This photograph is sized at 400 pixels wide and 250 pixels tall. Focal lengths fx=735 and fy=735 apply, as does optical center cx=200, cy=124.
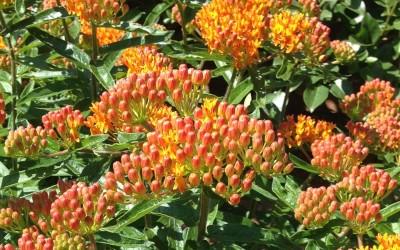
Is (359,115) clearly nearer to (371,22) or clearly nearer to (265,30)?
(265,30)

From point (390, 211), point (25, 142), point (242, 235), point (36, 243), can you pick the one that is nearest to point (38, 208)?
point (36, 243)

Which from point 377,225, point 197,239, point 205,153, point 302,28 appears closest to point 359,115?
point 302,28

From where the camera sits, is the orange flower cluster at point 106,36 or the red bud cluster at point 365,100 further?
the red bud cluster at point 365,100

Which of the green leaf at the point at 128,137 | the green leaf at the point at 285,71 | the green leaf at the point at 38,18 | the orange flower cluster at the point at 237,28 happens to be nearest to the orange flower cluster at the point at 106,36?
the green leaf at the point at 38,18

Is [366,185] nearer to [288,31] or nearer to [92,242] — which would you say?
[288,31]

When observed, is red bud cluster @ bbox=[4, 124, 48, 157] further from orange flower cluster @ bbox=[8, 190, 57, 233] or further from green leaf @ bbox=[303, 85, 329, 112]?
green leaf @ bbox=[303, 85, 329, 112]

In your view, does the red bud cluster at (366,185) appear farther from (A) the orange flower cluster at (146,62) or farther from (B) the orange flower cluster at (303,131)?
(A) the orange flower cluster at (146,62)
